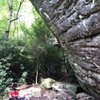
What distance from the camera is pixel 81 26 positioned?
25.6 feet

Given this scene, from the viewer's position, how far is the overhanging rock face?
7.23 m

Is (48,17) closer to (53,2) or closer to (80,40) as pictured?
(53,2)

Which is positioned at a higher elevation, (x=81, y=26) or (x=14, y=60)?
(x=81, y=26)

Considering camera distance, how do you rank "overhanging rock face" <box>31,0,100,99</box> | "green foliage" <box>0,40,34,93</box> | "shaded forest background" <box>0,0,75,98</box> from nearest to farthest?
1. "overhanging rock face" <box>31,0,100,99</box>
2. "shaded forest background" <box>0,0,75,98</box>
3. "green foliage" <box>0,40,34,93</box>

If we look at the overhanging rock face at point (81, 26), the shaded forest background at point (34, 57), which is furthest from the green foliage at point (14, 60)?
the overhanging rock face at point (81, 26)

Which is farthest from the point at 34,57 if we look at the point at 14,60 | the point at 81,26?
the point at 81,26

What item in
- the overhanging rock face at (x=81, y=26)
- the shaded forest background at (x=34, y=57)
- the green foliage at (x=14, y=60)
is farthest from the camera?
the green foliage at (x=14, y=60)

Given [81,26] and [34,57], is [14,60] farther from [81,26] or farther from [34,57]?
[81,26]

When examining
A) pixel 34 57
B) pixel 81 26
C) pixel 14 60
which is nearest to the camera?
pixel 81 26

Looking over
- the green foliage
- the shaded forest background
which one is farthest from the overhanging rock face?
the green foliage

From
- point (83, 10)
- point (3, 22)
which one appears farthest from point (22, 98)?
point (3, 22)

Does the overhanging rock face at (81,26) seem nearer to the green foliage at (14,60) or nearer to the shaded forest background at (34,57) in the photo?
the shaded forest background at (34,57)

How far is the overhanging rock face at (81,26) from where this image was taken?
723 centimetres

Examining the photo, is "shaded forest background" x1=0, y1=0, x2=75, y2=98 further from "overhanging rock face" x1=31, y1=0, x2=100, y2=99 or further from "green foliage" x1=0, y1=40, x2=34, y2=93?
"overhanging rock face" x1=31, y1=0, x2=100, y2=99
